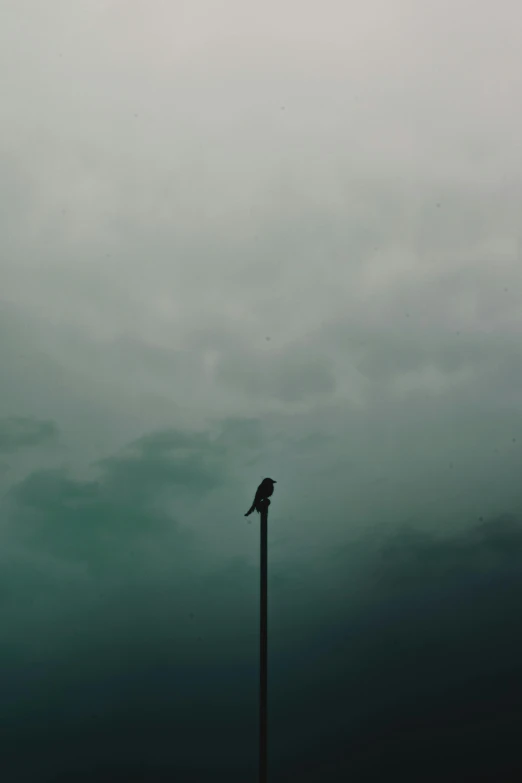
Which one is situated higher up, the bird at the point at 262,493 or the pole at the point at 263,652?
the bird at the point at 262,493

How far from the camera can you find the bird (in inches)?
573

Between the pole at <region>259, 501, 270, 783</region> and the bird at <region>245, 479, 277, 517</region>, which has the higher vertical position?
the bird at <region>245, 479, 277, 517</region>

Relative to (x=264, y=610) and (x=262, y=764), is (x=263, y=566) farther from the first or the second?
(x=262, y=764)

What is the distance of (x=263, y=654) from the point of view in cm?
1405

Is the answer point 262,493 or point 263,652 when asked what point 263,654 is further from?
point 262,493

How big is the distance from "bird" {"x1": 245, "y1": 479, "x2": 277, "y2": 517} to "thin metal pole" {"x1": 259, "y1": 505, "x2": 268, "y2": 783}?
18 centimetres

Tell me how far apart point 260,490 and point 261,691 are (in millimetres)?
3404

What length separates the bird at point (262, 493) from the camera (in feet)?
47.8

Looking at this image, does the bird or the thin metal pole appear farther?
the bird

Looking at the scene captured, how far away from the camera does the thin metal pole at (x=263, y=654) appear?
13.6m

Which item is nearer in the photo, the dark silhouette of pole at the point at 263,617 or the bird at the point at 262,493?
the dark silhouette of pole at the point at 263,617

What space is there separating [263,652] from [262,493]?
2.72m

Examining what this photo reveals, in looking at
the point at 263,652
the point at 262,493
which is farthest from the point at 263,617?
the point at 262,493

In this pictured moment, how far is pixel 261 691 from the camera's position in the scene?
45.7 ft
